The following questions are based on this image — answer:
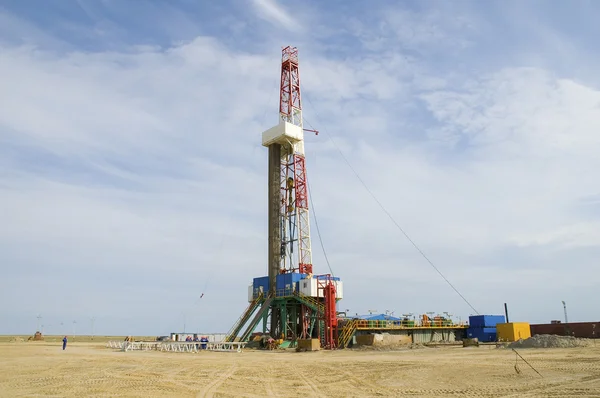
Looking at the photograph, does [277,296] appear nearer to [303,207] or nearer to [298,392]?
[303,207]

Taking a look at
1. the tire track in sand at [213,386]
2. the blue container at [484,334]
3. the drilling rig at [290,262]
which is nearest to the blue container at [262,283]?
A: the drilling rig at [290,262]

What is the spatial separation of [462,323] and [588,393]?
38.3 metres

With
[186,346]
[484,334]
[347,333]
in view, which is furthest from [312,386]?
[484,334]

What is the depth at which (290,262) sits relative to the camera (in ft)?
144

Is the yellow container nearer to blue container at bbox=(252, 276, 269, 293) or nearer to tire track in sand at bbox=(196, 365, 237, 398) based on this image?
blue container at bbox=(252, 276, 269, 293)

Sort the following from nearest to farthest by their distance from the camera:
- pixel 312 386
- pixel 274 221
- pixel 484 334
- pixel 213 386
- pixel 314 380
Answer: pixel 312 386 < pixel 213 386 < pixel 314 380 < pixel 274 221 < pixel 484 334

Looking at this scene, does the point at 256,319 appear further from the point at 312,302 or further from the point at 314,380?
the point at 314,380

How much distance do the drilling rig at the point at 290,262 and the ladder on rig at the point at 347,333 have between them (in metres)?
0.57

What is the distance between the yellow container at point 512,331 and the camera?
42906mm

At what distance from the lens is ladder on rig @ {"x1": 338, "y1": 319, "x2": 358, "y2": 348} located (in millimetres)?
35500

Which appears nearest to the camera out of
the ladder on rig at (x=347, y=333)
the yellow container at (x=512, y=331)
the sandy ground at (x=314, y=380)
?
the sandy ground at (x=314, y=380)

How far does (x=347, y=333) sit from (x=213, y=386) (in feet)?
77.0

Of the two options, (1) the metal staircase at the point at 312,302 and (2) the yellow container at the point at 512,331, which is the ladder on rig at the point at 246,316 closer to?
(1) the metal staircase at the point at 312,302

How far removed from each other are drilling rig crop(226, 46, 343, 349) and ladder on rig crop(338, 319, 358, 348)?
568mm
